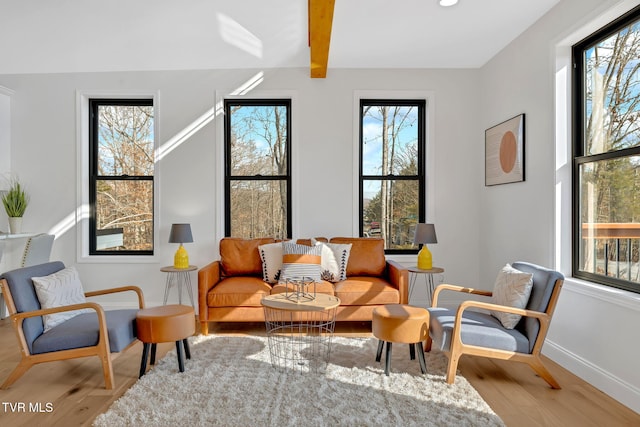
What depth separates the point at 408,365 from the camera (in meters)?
3.02

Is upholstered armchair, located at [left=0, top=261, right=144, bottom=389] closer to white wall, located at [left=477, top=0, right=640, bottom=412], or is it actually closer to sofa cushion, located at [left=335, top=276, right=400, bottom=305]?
sofa cushion, located at [left=335, top=276, right=400, bottom=305]

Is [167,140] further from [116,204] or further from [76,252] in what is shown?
[76,252]

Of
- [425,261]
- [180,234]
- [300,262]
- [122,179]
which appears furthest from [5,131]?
[425,261]

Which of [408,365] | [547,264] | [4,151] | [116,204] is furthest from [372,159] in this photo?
[4,151]

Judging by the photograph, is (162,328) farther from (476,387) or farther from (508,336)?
(508,336)

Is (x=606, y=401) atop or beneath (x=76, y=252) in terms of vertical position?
beneath

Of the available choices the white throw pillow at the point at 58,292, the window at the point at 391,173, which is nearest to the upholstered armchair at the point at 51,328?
the white throw pillow at the point at 58,292

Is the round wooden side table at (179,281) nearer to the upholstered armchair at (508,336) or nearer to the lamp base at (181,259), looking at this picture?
the lamp base at (181,259)

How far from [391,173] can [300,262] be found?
1.74 meters

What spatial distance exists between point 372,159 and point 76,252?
12.3 ft

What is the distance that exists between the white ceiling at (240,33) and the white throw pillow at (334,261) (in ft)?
6.95

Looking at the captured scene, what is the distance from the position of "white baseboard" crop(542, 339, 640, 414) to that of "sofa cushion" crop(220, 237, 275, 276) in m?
2.85

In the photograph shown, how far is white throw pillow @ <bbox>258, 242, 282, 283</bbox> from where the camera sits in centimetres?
410

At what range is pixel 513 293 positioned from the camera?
2844 mm
